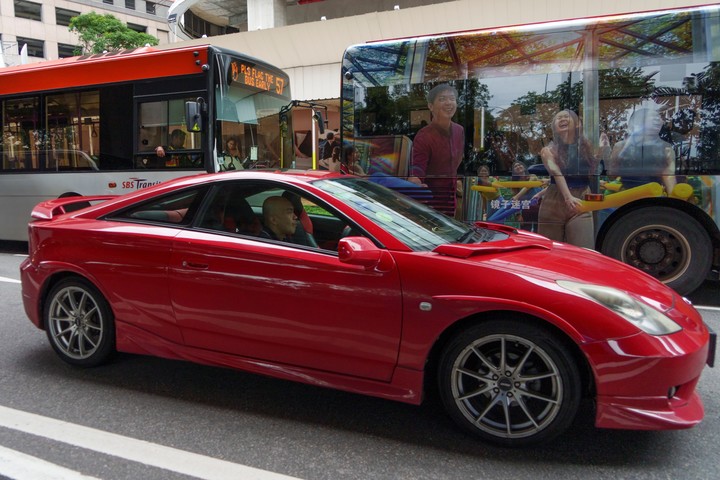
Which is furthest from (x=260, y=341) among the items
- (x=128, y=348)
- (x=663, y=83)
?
(x=663, y=83)

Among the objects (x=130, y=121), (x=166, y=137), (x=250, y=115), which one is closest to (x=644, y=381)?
(x=250, y=115)

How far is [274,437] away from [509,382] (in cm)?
125

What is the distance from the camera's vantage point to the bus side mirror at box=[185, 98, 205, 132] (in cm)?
712

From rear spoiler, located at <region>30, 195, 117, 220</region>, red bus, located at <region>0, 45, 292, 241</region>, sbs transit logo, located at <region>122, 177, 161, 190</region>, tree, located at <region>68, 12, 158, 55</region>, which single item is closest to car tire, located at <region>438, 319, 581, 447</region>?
rear spoiler, located at <region>30, 195, 117, 220</region>

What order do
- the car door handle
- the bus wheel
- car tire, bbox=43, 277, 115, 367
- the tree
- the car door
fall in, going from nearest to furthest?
1. the car door
2. the car door handle
3. car tire, bbox=43, 277, 115, 367
4. the bus wheel
5. the tree

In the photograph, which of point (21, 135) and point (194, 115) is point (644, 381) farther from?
point (21, 135)

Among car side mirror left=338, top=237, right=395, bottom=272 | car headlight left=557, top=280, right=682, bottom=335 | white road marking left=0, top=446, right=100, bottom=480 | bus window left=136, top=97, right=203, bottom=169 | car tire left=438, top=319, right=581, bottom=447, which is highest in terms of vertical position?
bus window left=136, top=97, right=203, bottom=169

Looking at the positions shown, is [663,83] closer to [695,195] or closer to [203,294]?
[695,195]

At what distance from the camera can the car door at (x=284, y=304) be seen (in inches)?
109

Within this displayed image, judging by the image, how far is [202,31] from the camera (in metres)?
36.2

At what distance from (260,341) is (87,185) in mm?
6728

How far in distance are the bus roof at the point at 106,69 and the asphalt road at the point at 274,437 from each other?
530 centimetres

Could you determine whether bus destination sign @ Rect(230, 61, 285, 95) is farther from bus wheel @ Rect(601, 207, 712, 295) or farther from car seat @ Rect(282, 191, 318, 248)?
bus wheel @ Rect(601, 207, 712, 295)

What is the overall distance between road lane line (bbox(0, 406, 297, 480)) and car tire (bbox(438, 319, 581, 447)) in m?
0.93
